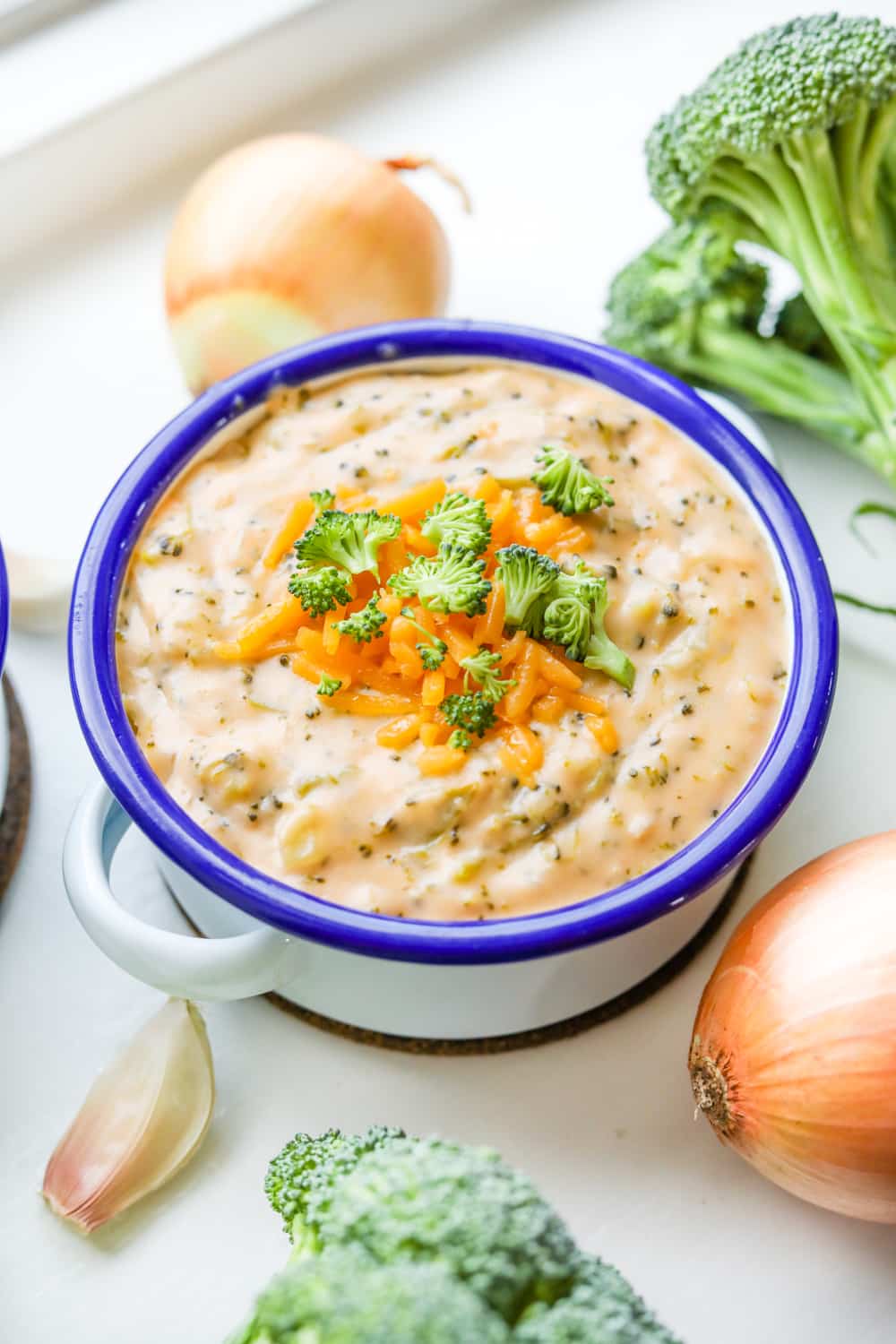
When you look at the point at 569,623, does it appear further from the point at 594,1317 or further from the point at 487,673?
the point at 594,1317

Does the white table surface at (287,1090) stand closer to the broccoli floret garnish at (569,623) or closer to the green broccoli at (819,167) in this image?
the green broccoli at (819,167)

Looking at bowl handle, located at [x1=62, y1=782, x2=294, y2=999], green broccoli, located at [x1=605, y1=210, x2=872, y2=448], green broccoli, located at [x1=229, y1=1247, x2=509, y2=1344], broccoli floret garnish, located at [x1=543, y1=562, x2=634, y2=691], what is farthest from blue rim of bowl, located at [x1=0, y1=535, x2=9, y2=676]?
green broccoli, located at [x1=605, y1=210, x2=872, y2=448]

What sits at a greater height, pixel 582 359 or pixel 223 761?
pixel 582 359

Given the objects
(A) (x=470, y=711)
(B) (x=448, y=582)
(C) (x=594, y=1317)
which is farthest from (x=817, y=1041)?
(B) (x=448, y=582)

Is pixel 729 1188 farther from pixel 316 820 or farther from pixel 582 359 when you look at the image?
pixel 582 359

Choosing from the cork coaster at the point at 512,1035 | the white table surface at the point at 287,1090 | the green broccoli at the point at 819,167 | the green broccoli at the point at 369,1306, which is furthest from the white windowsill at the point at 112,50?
the green broccoli at the point at 369,1306

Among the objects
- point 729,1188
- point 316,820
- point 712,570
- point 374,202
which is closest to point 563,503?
point 712,570

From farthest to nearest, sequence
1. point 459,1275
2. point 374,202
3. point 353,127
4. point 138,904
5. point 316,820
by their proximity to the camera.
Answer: point 353,127 < point 374,202 < point 138,904 < point 316,820 < point 459,1275

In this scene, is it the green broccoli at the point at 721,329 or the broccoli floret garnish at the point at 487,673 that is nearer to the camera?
the broccoli floret garnish at the point at 487,673
